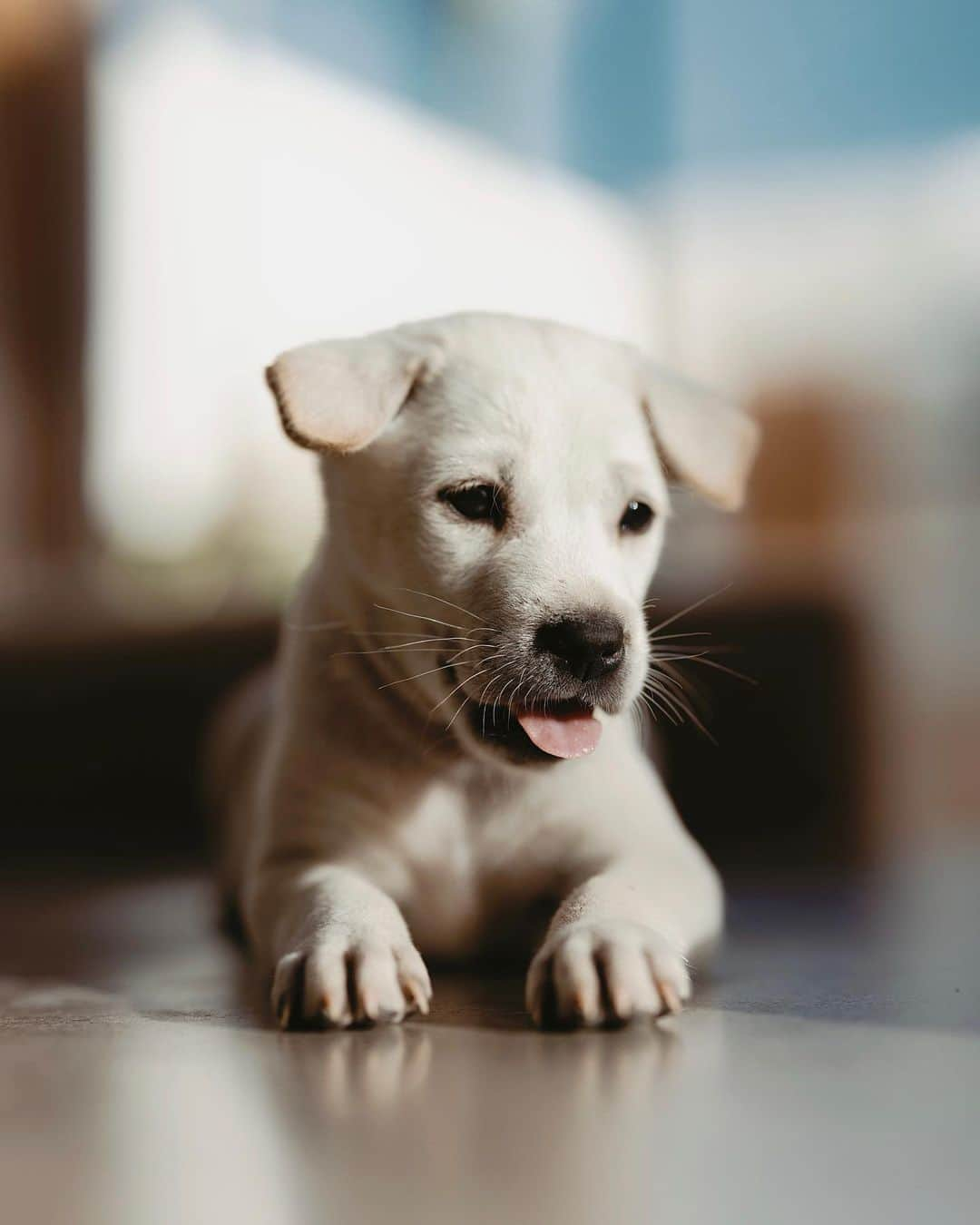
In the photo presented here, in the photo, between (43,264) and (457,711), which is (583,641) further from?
(43,264)

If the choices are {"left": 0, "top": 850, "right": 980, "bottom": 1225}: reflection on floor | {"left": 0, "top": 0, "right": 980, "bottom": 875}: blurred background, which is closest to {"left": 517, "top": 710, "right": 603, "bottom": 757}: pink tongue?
{"left": 0, "top": 850, "right": 980, "bottom": 1225}: reflection on floor

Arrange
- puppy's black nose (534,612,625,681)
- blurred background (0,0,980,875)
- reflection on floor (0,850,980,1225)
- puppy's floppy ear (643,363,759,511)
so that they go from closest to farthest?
reflection on floor (0,850,980,1225)
puppy's black nose (534,612,625,681)
puppy's floppy ear (643,363,759,511)
blurred background (0,0,980,875)

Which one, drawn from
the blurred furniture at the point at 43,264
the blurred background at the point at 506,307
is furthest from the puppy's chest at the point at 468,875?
the blurred furniture at the point at 43,264

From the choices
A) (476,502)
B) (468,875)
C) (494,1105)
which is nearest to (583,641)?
(476,502)

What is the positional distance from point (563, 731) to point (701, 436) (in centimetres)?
43

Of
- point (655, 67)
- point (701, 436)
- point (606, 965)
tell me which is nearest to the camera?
point (606, 965)

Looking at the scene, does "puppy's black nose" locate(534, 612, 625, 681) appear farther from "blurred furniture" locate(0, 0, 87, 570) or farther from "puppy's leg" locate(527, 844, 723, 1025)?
"blurred furniture" locate(0, 0, 87, 570)

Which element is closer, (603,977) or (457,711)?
(603,977)

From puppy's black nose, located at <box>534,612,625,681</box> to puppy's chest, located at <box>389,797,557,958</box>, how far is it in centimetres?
25

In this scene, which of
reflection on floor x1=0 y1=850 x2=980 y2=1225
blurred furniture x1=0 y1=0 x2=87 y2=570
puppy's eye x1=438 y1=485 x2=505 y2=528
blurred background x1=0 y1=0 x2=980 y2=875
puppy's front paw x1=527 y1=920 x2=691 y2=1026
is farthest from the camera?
blurred furniture x1=0 y1=0 x2=87 y2=570

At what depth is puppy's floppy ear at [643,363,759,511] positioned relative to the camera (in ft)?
4.99

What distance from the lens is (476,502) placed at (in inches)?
53.5

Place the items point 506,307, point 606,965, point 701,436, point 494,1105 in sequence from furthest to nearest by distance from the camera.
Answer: point 506,307
point 701,436
point 606,965
point 494,1105

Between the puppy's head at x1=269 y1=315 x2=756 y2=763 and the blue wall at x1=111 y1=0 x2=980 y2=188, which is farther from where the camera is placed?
the blue wall at x1=111 y1=0 x2=980 y2=188
